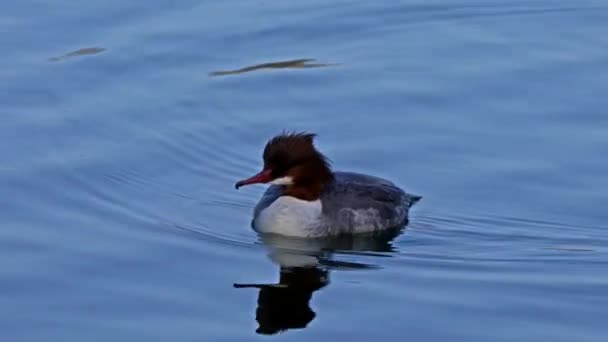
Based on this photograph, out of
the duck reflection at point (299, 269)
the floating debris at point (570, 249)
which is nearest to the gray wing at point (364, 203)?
the duck reflection at point (299, 269)

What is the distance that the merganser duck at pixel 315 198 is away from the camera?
45.9ft

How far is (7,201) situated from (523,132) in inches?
206

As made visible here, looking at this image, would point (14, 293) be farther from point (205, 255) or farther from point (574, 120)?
Result: point (574, 120)

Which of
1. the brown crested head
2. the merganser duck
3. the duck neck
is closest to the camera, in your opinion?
the brown crested head

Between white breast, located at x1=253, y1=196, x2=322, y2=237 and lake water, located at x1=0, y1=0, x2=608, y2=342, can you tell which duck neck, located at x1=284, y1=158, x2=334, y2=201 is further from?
lake water, located at x1=0, y1=0, x2=608, y2=342

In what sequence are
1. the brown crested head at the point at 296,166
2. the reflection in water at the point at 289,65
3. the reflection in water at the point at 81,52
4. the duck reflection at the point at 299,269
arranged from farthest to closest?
the reflection in water at the point at 289,65
the reflection in water at the point at 81,52
the brown crested head at the point at 296,166
the duck reflection at the point at 299,269

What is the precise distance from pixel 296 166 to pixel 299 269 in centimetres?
141

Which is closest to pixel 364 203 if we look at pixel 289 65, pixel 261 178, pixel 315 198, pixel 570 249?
pixel 315 198

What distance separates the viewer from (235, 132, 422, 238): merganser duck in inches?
551

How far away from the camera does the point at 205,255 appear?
13.0 metres

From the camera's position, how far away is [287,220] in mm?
13992

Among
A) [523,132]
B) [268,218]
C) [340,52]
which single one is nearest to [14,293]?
[268,218]

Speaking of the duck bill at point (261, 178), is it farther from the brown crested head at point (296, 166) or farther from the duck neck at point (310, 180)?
the duck neck at point (310, 180)

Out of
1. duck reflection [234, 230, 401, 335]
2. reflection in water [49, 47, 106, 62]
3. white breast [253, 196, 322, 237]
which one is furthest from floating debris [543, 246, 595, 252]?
reflection in water [49, 47, 106, 62]
